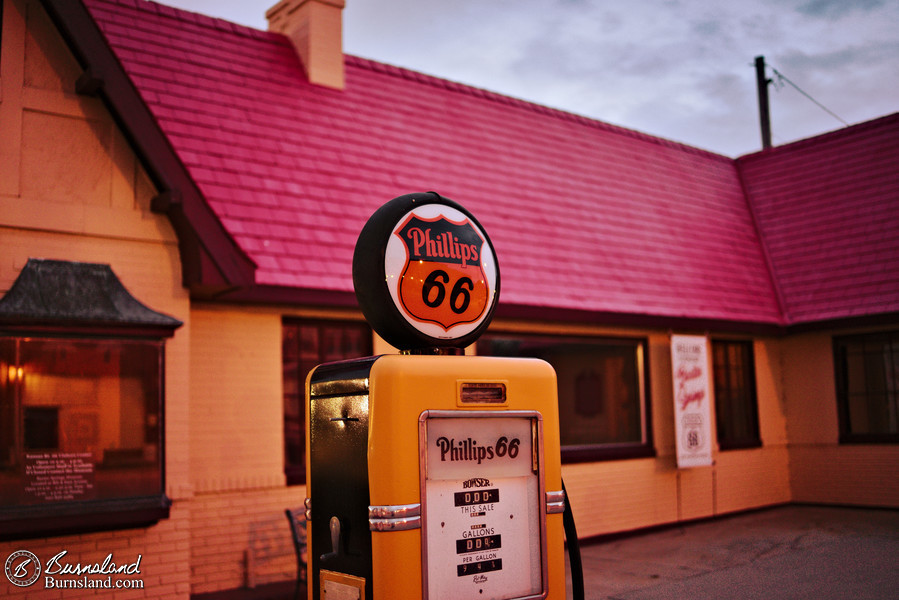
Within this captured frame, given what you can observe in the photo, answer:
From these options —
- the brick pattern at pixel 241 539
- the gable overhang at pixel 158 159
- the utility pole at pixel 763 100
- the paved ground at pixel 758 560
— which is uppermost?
the utility pole at pixel 763 100

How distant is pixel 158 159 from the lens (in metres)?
7.42

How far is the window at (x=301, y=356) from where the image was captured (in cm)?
881

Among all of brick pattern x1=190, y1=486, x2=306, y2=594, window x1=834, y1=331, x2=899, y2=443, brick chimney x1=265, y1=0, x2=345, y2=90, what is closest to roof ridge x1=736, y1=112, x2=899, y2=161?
window x1=834, y1=331, x2=899, y2=443

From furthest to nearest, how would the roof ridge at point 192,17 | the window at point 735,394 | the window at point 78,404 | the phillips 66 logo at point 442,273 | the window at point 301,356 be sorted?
1. the window at point 735,394
2. the roof ridge at point 192,17
3. the window at point 301,356
4. the window at point 78,404
5. the phillips 66 logo at point 442,273

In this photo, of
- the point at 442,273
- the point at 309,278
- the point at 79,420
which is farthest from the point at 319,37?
the point at 442,273

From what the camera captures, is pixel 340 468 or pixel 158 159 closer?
pixel 340 468

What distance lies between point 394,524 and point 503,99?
33.8 ft

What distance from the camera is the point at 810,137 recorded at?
1523cm

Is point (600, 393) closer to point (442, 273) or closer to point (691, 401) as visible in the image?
point (691, 401)

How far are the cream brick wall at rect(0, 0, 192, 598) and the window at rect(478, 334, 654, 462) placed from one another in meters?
4.85

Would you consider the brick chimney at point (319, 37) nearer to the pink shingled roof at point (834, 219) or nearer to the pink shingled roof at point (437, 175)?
the pink shingled roof at point (437, 175)

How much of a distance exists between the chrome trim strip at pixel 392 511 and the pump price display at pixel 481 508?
9 cm

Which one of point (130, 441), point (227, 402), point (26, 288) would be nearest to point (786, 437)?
point (227, 402)

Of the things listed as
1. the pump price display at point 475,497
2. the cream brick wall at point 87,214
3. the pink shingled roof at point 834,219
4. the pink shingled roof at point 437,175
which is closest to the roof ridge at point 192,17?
the pink shingled roof at point 437,175
